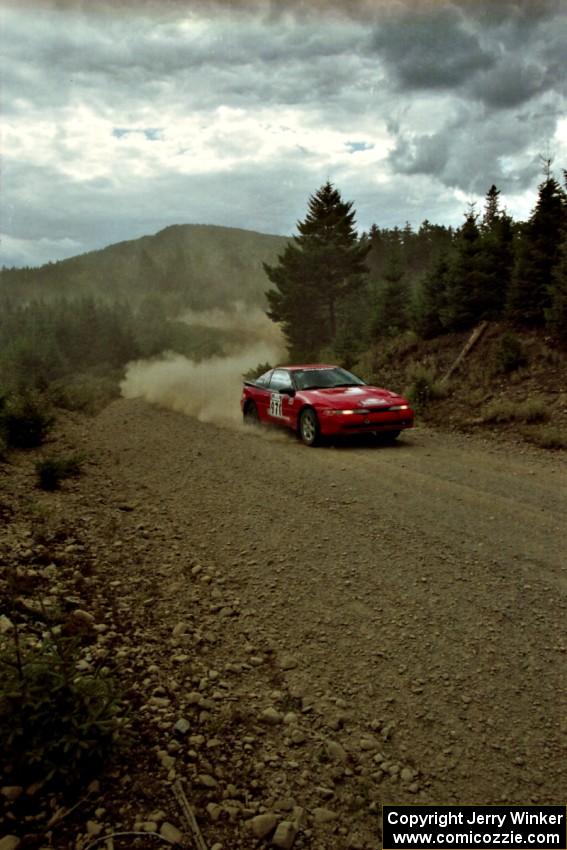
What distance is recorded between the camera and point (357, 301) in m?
33.4

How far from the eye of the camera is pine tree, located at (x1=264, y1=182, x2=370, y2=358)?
124 feet

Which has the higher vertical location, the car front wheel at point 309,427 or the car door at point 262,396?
the car door at point 262,396

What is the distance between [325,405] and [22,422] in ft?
18.8

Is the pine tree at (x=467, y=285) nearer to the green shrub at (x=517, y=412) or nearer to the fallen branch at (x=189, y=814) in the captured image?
the green shrub at (x=517, y=412)

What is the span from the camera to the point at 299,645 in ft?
12.2

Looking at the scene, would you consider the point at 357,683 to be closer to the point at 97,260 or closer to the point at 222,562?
the point at 222,562

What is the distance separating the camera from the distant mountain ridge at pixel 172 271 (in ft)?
437

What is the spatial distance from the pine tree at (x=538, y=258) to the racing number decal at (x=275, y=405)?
7.83 m

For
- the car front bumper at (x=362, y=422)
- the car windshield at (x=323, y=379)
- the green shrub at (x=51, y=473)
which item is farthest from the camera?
the car windshield at (x=323, y=379)

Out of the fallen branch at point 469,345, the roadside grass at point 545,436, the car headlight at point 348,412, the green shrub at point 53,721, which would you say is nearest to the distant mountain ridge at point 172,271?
the fallen branch at point 469,345

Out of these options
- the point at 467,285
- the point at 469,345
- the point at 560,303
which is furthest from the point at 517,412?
the point at 467,285

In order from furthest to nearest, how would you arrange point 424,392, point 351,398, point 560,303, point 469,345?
point 469,345
point 424,392
point 560,303
point 351,398

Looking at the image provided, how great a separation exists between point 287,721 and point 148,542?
9.71ft

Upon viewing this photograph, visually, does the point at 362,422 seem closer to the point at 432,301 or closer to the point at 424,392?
the point at 424,392
